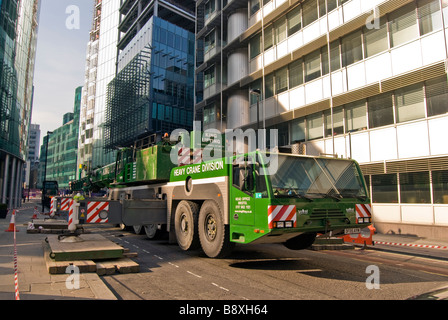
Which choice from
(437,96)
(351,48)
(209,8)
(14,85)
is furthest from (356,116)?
(14,85)

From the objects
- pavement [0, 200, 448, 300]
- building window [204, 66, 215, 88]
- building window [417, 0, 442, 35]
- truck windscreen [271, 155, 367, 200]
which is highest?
building window [204, 66, 215, 88]

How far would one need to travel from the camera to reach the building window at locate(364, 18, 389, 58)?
16219 millimetres

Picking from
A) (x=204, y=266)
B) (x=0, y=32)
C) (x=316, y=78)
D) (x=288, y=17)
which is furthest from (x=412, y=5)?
(x=0, y=32)

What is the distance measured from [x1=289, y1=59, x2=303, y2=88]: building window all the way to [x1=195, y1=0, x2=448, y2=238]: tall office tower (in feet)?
0.23

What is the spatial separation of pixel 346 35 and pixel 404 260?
13.6 metres

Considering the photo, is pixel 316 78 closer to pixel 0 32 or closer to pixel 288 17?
pixel 288 17

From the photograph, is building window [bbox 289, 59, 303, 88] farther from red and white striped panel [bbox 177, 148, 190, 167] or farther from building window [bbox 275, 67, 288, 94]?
red and white striped panel [bbox 177, 148, 190, 167]

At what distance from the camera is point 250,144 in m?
25.0

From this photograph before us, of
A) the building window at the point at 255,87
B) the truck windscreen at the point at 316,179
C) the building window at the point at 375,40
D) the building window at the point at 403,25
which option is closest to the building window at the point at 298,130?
the building window at the point at 255,87

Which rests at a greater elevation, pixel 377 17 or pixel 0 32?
pixel 0 32

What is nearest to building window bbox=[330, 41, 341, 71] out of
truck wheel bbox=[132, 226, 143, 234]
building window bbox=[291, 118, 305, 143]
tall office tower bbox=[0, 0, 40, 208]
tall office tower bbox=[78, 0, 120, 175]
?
building window bbox=[291, 118, 305, 143]

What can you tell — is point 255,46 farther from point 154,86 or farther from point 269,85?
point 154,86

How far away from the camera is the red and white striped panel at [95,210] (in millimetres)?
8837

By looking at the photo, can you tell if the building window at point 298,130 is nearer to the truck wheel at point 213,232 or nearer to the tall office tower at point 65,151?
the truck wheel at point 213,232
